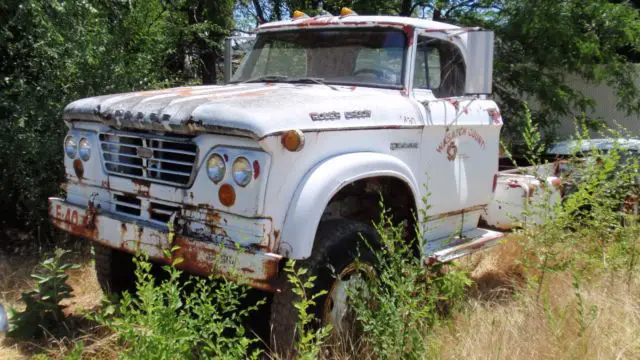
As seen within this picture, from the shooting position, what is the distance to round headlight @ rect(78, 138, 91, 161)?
3.84 metres

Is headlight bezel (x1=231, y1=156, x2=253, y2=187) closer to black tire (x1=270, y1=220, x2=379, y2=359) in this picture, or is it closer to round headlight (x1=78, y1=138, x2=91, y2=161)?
black tire (x1=270, y1=220, x2=379, y2=359)

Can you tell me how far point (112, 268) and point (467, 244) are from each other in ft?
8.03

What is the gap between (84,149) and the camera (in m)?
3.87

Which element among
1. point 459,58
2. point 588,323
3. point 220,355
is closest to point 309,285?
point 220,355

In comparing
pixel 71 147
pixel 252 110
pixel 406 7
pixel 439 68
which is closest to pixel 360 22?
pixel 439 68

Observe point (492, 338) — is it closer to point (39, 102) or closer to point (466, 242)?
point (466, 242)

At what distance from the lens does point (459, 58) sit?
16.0 ft

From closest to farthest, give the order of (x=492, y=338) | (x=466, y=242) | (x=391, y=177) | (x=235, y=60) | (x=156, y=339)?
(x=156, y=339), (x=492, y=338), (x=391, y=177), (x=466, y=242), (x=235, y=60)

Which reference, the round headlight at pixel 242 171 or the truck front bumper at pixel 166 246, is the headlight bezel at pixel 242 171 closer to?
the round headlight at pixel 242 171

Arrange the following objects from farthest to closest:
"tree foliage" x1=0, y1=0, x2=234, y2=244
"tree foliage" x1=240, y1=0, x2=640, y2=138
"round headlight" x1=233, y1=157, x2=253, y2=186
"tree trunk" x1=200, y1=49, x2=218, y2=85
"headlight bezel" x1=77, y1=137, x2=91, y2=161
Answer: "tree trunk" x1=200, y1=49, x2=218, y2=85, "tree foliage" x1=240, y1=0, x2=640, y2=138, "tree foliage" x1=0, y1=0, x2=234, y2=244, "headlight bezel" x1=77, y1=137, x2=91, y2=161, "round headlight" x1=233, y1=157, x2=253, y2=186

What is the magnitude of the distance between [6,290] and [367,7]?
7.44 meters

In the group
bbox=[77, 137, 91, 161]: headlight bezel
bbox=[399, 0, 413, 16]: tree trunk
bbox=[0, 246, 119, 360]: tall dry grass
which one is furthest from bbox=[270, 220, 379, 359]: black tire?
bbox=[399, 0, 413, 16]: tree trunk

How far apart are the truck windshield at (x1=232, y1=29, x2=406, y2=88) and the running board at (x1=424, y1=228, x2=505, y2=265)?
3.82 ft

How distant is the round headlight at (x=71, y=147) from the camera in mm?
3934
